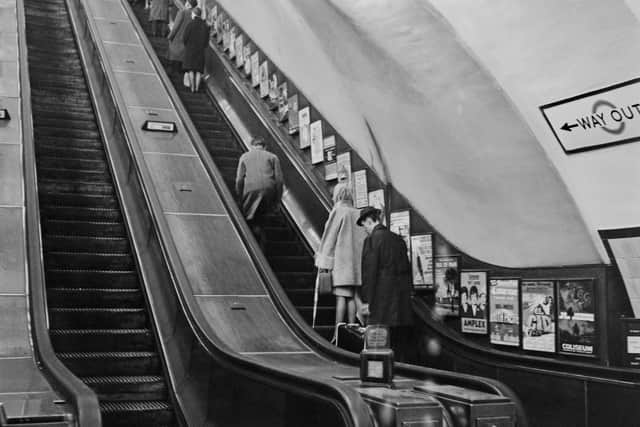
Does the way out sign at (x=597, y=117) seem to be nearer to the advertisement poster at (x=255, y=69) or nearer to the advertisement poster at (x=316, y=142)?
the advertisement poster at (x=316, y=142)

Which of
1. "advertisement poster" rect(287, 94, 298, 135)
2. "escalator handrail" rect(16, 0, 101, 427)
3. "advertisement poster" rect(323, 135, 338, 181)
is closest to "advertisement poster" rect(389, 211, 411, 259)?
"advertisement poster" rect(323, 135, 338, 181)

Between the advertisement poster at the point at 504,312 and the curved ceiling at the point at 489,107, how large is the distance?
0.67 feet

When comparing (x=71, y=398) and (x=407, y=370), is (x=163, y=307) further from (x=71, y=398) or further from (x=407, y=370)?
(x=71, y=398)

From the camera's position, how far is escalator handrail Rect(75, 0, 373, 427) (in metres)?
3.54

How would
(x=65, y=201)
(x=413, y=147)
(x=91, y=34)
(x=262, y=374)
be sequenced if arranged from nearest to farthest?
1. (x=262, y=374)
2. (x=413, y=147)
3. (x=65, y=201)
4. (x=91, y=34)

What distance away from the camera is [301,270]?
7.97 m

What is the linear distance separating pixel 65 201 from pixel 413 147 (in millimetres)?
3335

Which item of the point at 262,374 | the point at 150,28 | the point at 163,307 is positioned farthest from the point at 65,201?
the point at 150,28

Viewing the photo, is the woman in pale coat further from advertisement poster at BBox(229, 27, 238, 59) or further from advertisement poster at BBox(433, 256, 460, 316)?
advertisement poster at BBox(229, 27, 238, 59)

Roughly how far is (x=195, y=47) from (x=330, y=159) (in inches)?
169

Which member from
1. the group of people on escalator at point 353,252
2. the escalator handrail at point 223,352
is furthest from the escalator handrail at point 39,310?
the group of people on escalator at point 353,252

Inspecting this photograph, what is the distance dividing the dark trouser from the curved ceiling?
84 centimetres

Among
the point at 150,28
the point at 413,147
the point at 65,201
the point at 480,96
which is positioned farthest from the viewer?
the point at 150,28

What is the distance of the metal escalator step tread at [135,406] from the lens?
505 centimetres
